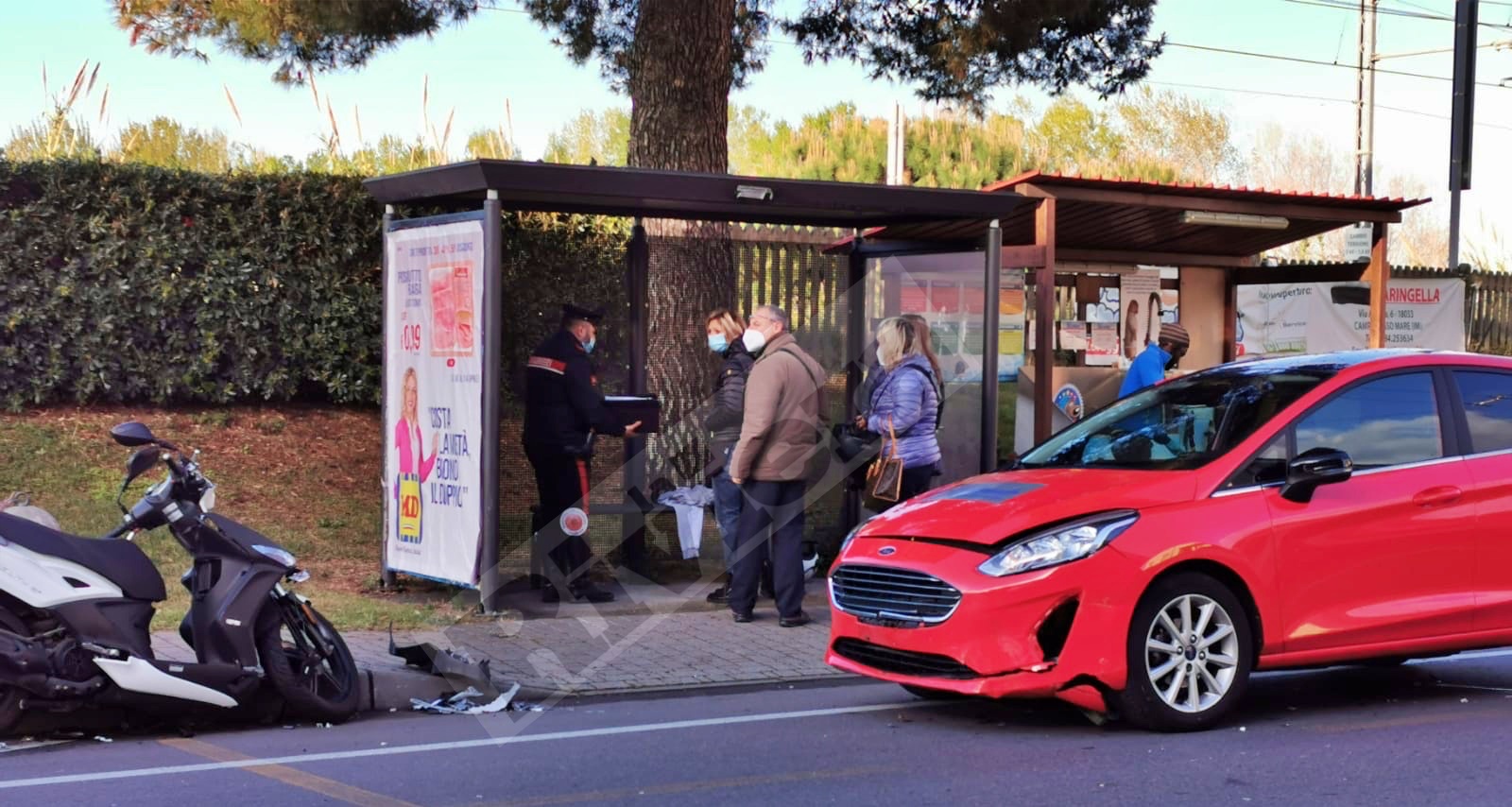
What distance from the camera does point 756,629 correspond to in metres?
9.80

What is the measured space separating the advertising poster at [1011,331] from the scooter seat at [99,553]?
8.24m

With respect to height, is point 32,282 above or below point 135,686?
above

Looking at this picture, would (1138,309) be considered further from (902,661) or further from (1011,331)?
(902,661)

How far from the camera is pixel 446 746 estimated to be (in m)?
6.79

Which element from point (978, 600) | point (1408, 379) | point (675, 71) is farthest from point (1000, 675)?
point (675, 71)

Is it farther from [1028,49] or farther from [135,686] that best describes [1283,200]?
[135,686]

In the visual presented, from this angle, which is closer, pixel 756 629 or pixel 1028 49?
pixel 756 629

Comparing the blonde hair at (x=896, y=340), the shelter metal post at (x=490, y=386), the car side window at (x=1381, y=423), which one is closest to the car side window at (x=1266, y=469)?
the car side window at (x=1381, y=423)

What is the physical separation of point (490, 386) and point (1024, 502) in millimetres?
3894

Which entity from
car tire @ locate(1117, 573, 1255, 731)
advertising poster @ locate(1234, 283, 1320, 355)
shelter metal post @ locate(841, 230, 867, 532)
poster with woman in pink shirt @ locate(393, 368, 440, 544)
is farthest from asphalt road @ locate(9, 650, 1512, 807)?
advertising poster @ locate(1234, 283, 1320, 355)

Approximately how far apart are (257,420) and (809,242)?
208 inches

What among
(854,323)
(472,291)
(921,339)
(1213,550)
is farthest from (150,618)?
(854,323)

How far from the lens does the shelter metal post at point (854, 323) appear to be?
12.4 metres

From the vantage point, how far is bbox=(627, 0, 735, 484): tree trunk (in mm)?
12375
